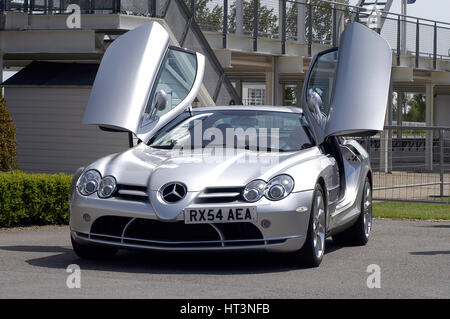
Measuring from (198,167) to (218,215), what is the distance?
0.62 meters

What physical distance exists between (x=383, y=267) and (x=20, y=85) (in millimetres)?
12466

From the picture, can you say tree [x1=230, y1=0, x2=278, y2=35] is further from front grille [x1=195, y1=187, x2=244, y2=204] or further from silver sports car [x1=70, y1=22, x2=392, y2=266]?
front grille [x1=195, y1=187, x2=244, y2=204]

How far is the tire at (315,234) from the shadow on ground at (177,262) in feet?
0.45

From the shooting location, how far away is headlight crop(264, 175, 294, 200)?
812 centimetres

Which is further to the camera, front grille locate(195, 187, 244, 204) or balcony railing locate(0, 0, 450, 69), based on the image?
balcony railing locate(0, 0, 450, 69)

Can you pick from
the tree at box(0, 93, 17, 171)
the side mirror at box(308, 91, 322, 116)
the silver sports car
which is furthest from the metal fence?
the side mirror at box(308, 91, 322, 116)

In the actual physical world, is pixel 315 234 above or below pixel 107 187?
below

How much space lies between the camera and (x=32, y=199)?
40.9 feet

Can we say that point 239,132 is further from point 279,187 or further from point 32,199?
point 32,199

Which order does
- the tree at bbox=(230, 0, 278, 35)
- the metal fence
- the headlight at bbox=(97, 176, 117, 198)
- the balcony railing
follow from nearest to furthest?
the headlight at bbox=(97, 176, 117, 198) < the balcony railing < the metal fence < the tree at bbox=(230, 0, 278, 35)

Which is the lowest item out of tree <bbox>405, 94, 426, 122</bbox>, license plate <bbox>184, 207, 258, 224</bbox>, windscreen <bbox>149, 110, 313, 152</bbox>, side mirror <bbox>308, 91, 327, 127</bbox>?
tree <bbox>405, 94, 426, 122</bbox>

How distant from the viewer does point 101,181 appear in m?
8.38

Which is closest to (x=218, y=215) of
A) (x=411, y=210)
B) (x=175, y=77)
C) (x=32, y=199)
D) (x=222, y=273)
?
(x=222, y=273)

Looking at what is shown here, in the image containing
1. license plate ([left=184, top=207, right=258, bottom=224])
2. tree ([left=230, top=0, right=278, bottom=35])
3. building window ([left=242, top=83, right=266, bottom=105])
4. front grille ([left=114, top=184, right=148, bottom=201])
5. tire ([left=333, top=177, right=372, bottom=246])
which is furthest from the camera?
building window ([left=242, top=83, right=266, bottom=105])
